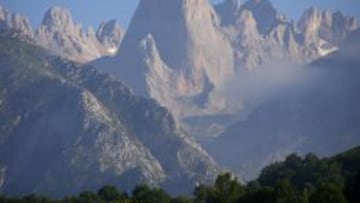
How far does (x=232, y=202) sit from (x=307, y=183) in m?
37.1

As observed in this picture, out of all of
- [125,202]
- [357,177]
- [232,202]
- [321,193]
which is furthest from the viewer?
[232,202]

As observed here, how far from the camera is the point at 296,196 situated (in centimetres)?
14888

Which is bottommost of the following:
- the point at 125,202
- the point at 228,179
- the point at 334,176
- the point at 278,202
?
the point at 125,202

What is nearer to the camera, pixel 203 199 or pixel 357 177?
pixel 357 177

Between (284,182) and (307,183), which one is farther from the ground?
(307,183)

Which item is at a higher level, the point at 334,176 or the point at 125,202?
the point at 334,176

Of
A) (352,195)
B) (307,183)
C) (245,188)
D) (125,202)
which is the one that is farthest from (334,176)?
(125,202)

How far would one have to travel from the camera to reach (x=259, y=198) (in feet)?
520

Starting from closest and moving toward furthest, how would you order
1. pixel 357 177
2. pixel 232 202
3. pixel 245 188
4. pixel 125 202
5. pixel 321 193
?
1. pixel 125 202
2. pixel 321 193
3. pixel 357 177
4. pixel 232 202
5. pixel 245 188

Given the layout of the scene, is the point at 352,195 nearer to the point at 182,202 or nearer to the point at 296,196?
the point at 296,196

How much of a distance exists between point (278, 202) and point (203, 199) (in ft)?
171

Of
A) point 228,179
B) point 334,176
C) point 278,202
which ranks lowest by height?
point 278,202

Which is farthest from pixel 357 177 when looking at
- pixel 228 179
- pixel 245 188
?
pixel 245 188

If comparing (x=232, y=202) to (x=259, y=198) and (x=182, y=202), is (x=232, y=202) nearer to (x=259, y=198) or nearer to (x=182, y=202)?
(x=259, y=198)
